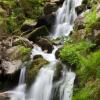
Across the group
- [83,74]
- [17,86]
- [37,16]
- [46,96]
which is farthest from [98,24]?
[37,16]

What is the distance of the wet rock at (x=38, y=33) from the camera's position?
571 inches

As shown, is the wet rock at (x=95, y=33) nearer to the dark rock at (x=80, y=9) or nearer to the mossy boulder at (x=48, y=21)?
the dark rock at (x=80, y=9)

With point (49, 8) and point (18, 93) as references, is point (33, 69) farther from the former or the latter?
point (49, 8)

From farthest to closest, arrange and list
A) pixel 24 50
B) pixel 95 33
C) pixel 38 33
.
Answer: pixel 38 33
pixel 24 50
pixel 95 33

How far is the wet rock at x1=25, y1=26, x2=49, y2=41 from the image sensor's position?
47.6 feet

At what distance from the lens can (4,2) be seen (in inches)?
667

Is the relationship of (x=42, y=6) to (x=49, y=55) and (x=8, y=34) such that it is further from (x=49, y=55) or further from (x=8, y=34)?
(x=49, y=55)

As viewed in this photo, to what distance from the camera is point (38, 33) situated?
584 inches

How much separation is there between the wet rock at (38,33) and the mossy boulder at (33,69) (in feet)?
10.1

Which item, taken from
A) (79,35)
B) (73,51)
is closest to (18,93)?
(73,51)

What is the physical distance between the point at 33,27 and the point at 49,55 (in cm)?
307

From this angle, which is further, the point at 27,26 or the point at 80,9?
the point at 80,9

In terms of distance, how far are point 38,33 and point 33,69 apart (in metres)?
3.92

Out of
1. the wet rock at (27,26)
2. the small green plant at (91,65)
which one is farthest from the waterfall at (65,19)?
the small green plant at (91,65)
